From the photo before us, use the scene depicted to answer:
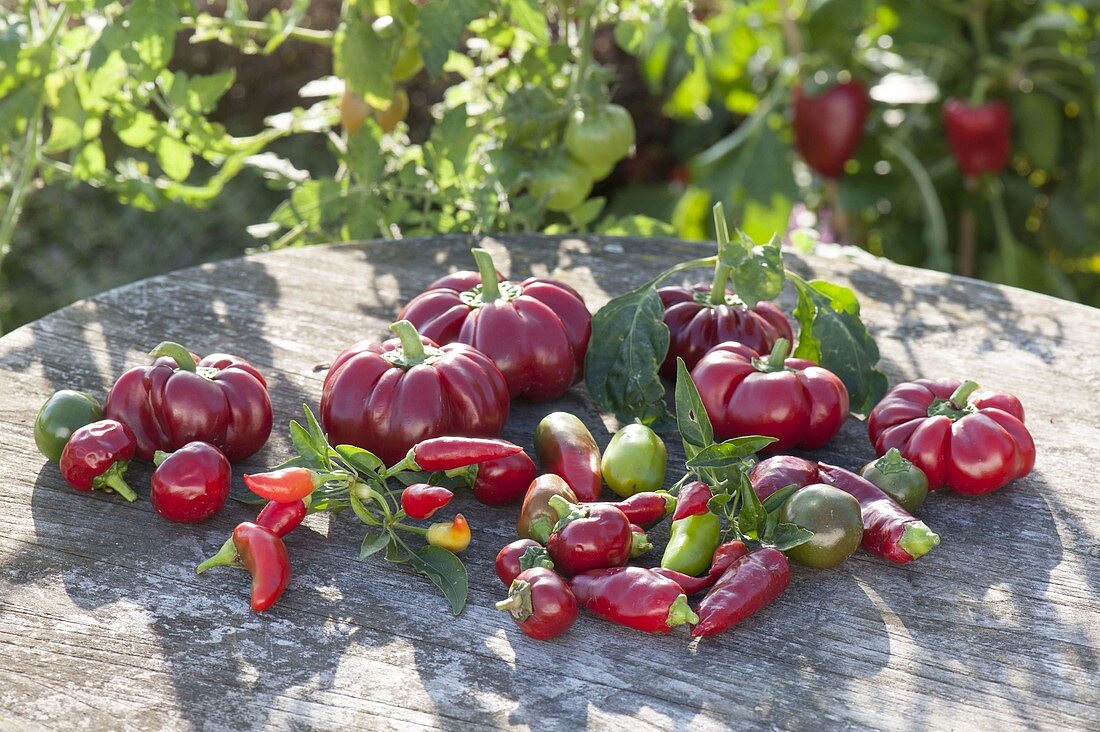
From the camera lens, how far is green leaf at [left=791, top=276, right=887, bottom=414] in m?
→ 1.77

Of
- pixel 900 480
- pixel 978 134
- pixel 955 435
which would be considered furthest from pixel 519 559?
pixel 978 134

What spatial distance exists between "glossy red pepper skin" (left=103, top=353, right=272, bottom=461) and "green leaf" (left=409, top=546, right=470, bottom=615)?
1.17 feet

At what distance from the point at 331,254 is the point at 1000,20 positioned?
9.13 ft

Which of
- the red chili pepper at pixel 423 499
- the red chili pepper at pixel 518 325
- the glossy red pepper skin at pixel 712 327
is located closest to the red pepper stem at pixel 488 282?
the red chili pepper at pixel 518 325

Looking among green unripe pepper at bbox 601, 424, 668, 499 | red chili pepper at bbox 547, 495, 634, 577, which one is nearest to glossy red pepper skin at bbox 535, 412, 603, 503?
green unripe pepper at bbox 601, 424, 668, 499

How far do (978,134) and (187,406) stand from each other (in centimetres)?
291

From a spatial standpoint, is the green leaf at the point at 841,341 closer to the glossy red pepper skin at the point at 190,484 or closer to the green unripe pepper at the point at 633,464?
the green unripe pepper at the point at 633,464

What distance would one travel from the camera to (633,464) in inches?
60.1

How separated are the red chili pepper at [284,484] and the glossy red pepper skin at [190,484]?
0.28 ft

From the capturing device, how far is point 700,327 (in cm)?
181

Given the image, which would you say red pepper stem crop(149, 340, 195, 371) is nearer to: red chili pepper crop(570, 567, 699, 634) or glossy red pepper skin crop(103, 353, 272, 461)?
glossy red pepper skin crop(103, 353, 272, 461)

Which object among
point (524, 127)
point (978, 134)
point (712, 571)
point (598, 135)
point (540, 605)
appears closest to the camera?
point (540, 605)

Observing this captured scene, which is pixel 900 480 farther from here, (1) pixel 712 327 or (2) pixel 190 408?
(2) pixel 190 408

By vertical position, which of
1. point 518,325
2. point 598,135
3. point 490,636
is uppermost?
point 598,135
